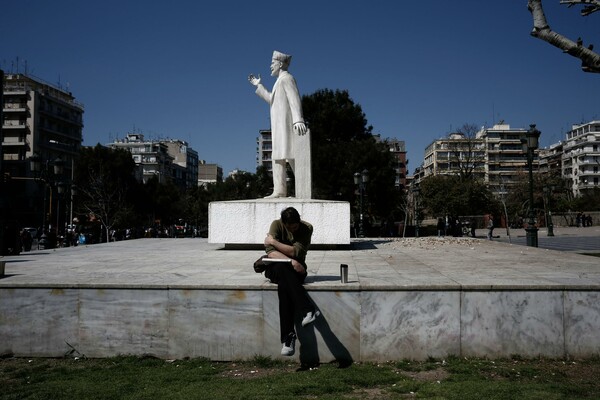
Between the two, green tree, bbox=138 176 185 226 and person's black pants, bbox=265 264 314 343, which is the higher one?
green tree, bbox=138 176 185 226

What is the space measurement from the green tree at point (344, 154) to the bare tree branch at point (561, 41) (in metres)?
29.3

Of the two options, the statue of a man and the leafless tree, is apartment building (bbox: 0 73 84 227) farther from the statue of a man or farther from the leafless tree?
the statue of a man

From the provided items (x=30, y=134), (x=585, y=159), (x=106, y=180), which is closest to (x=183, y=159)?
(x=30, y=134)

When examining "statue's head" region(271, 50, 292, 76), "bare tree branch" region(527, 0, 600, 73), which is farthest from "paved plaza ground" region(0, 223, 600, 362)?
"statue's head" region(271, 50, 292, 76)

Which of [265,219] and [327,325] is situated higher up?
[265,219]

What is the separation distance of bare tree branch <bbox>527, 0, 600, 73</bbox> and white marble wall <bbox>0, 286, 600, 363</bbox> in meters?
3.07

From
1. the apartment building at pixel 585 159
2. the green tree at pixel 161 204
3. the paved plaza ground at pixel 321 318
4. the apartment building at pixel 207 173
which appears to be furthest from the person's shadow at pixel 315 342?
the apartment building at pixel 207 173

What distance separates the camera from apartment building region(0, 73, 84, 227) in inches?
2244

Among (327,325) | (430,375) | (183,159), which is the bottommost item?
(430,375)

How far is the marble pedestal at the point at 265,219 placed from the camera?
11.7 m

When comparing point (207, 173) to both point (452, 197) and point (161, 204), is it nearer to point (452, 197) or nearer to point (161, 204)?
point (161, 204)

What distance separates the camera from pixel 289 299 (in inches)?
197

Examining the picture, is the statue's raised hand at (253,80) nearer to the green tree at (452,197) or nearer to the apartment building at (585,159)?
the green tree at (452,197)

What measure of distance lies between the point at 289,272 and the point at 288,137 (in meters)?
8.06
